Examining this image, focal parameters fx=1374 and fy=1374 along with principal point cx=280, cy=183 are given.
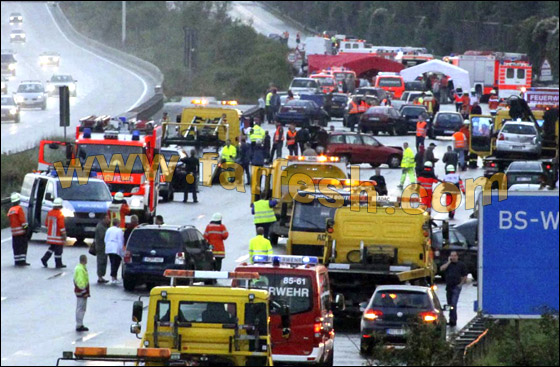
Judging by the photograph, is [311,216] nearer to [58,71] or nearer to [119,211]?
[119,211]

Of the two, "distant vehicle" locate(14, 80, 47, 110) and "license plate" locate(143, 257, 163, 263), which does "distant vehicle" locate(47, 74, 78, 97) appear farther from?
"license plate" locate(143, 257, 163, 263)

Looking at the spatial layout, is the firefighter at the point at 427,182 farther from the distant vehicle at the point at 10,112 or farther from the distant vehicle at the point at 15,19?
the distant vehicle at the point at 15,19

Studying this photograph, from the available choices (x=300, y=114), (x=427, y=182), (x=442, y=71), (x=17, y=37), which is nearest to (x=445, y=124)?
(x=300, y=114)

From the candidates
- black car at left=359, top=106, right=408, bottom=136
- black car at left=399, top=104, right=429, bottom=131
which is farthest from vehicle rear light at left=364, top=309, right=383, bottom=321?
black car at left=399, top=104, right=429, bottom=131

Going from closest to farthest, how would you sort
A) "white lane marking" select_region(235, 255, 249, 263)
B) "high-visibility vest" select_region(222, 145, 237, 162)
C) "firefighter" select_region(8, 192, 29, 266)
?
1. "firefighter" select_region(8, 192, 29, 266)
2. "white lane marking" select_region(235, 255, 249, 263)
3. "high-visibility vest" select_region(222, 145, 237, 162)

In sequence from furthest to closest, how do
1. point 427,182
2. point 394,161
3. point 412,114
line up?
point 412,114 < point 394,161 < point 427,182

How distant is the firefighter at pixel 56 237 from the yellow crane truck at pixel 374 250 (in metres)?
6.37

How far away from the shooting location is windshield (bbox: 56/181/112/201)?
33.7 m

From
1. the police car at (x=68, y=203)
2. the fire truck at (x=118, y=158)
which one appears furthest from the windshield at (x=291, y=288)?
the fire truck at (x=118, y=158)

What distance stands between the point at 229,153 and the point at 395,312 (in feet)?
71.2

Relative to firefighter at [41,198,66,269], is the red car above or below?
above

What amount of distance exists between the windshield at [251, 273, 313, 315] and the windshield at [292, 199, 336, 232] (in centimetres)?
983

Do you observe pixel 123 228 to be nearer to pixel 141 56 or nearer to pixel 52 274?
pixel 52 274

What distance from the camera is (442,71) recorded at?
7856 cm
